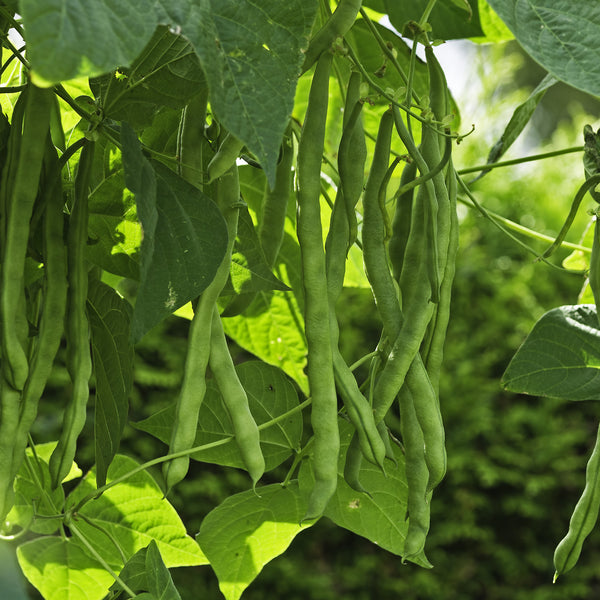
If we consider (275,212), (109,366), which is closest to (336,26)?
(275,212)

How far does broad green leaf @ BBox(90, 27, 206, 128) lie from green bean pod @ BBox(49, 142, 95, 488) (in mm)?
46

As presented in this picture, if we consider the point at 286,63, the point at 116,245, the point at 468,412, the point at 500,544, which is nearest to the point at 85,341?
the point at 116,245

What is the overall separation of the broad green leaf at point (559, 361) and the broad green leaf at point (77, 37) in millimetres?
624

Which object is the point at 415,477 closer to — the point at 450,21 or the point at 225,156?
the point at 225,156

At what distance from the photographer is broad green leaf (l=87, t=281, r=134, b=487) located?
0.75 meters

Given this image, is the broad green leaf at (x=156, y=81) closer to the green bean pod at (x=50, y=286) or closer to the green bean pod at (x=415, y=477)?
the green bean pod at (x=50, y=286)

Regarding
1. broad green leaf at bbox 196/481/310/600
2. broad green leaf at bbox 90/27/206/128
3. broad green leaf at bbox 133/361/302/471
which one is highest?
broad green leaf at bbox 90/27/206/128

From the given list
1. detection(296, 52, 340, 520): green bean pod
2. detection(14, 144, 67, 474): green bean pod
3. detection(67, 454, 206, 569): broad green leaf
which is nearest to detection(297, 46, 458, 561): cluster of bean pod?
detection(296, 52, 340, 520): green bean pod

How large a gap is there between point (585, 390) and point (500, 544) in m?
1.99

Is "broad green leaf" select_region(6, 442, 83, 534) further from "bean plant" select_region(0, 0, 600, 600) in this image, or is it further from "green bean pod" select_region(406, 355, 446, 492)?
"green bean pod" select_region(406, 355, 446, 492)

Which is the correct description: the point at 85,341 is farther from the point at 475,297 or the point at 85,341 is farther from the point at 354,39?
the point at 475,297

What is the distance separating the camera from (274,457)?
947mm

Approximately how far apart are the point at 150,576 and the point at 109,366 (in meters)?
0.20

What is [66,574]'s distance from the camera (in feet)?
3.11
